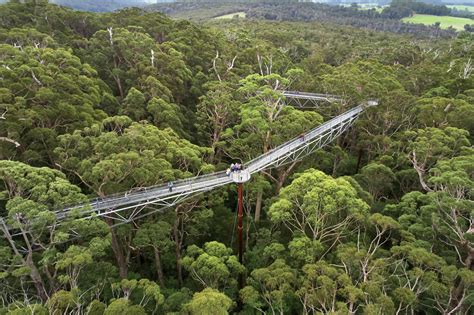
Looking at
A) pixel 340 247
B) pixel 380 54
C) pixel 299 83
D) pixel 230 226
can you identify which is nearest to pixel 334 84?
pixel 299 83

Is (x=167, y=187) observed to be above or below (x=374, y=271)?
above

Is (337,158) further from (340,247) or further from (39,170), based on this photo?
(39,170)

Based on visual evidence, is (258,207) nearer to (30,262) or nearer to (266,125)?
(266,125)

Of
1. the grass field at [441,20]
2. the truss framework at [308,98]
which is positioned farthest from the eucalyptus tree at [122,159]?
the grass field at [441,20]

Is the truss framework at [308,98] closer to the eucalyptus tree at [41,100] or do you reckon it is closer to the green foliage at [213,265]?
the eucalyptus tree at [41,100]

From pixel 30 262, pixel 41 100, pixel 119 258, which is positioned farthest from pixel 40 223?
pixel 41 100

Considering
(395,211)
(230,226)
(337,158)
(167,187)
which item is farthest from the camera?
(337,158)
